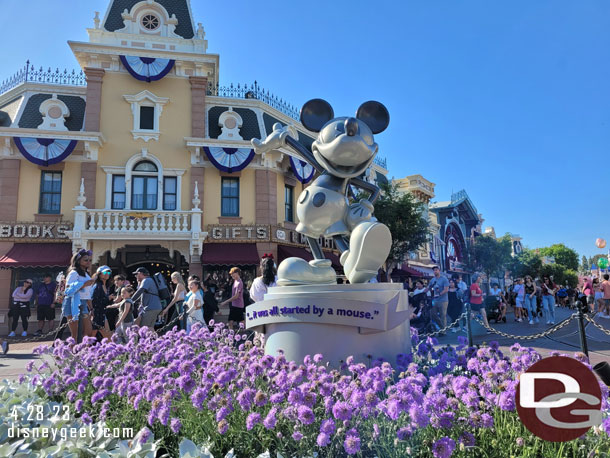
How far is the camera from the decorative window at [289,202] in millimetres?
17484

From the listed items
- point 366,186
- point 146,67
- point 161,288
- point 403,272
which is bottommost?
point 161,288

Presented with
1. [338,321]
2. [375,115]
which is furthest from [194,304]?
[375,115]

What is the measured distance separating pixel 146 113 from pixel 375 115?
1331 centimetres

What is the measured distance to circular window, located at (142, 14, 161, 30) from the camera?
1700cm

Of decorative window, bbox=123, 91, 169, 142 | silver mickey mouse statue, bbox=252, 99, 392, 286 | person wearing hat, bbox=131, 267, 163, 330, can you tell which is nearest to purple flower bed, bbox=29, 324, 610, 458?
silver mickey mouse statue, bbox=252, 99, 392, 286

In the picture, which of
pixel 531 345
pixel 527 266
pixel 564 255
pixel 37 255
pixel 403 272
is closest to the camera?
pixel 531 345

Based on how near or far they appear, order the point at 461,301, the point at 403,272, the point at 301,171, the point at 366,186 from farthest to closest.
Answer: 1. the point at 403,272
2. the point at 301,171
3. the point at 461,301
4. the point at 366,186

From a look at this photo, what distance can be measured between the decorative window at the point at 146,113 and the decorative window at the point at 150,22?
303 cm

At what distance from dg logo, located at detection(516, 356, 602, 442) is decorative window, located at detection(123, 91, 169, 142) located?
1619cm

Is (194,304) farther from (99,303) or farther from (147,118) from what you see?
(147,118)

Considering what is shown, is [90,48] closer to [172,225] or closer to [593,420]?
[172,225]

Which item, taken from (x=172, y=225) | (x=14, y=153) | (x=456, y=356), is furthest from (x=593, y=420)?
(x=14, y=153)

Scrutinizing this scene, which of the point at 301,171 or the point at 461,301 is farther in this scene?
the point at 301,171

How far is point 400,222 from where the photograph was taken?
64.1 ft
